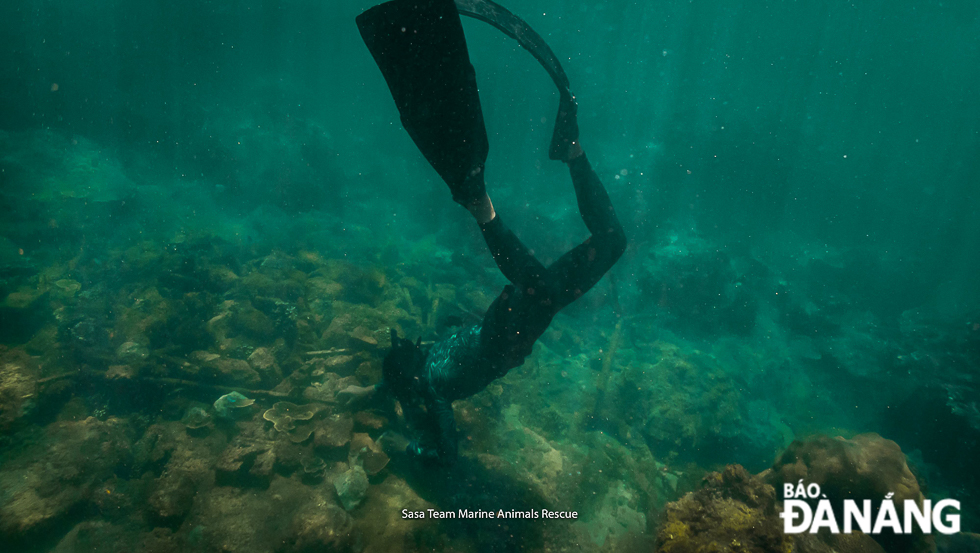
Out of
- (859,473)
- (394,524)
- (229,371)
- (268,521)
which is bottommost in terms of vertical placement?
(268,521)

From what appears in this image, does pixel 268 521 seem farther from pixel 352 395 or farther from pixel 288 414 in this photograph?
pixel 352 395

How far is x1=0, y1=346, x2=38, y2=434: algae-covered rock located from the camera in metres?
A: 4.52

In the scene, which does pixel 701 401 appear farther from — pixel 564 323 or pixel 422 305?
pixel 422 305

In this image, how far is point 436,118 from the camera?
84.0 inches

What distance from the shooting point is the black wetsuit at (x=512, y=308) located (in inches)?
139

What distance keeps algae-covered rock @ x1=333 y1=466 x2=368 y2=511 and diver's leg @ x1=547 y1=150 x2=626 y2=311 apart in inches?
124

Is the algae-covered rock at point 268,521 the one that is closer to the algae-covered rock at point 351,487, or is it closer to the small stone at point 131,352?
the algae-covered rock at point 351,487

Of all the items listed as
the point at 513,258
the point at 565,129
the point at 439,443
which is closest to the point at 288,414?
the point at 439,443

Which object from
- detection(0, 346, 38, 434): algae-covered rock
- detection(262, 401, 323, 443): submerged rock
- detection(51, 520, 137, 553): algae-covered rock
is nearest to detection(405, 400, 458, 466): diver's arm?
detection(262, 401, 323, 443): submerged rock

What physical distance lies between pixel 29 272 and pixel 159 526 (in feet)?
32.7

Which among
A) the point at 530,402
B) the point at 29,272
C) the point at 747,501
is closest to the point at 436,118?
the point at 747,501

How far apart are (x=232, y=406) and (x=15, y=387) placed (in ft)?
9.49

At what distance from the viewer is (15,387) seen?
476 centimetres

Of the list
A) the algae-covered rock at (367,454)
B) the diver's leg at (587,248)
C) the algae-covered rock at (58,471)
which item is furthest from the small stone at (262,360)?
the diver's leg at (587,248)
